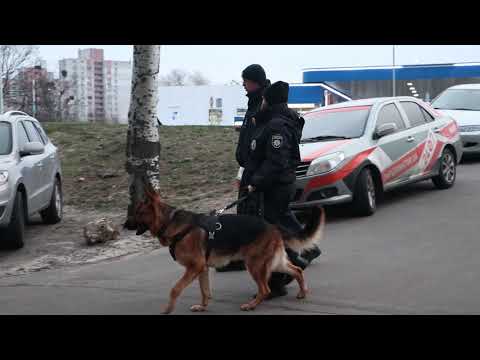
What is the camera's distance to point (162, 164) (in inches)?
612

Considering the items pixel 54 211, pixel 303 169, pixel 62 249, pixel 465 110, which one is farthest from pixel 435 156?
pixel 54 211

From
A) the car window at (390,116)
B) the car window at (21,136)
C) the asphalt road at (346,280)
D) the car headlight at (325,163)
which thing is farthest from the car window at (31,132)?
the car window at (390,116)

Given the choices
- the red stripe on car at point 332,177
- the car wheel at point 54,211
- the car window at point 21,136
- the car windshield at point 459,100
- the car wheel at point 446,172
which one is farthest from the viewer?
the car windshield at point 459,100

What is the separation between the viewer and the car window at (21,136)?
10.3 metres

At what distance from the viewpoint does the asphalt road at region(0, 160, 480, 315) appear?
6277 millimetres

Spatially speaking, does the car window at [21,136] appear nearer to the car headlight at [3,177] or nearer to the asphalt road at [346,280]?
the car headlight at [3,177]

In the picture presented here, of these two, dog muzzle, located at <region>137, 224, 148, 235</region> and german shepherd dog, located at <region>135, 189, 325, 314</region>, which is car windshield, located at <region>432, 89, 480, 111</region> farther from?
dog muzzle, located at <region>137, 224, 148, 235</region>

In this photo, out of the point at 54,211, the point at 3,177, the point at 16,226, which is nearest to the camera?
the point at 3,177

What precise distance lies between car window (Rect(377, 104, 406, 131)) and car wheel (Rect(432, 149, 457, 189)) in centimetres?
112

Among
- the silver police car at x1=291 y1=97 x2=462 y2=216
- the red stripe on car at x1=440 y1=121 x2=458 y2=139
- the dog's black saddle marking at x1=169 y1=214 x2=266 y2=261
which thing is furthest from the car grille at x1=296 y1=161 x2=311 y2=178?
the dog's black saddle marking at x1=169 y1=214 x2=266 y2=261

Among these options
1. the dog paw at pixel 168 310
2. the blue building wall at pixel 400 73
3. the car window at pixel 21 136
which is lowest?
→ the dog paw at pixel 168 310

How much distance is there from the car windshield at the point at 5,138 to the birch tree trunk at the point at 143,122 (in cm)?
178

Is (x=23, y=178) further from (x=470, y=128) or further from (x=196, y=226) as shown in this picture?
(x=470, y=128)

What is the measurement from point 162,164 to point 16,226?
644cm
